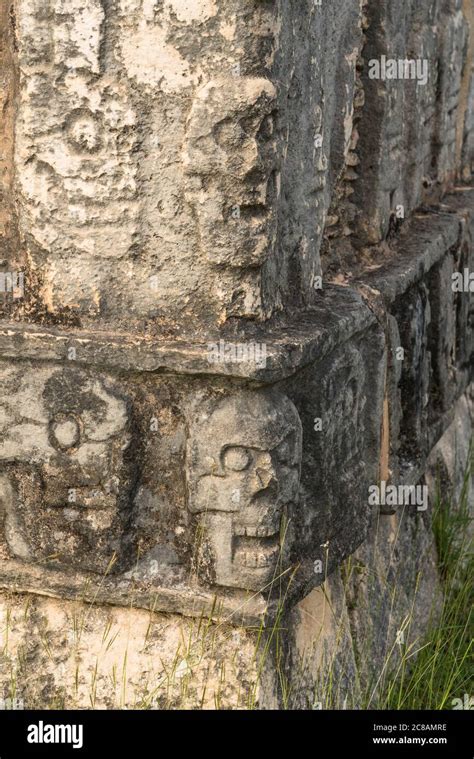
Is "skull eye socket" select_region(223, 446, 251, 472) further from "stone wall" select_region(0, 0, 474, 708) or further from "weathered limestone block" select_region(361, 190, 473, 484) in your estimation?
"weathered limestone block" select_region(361, 190, 473, 484)

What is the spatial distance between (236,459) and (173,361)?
10.1 inches

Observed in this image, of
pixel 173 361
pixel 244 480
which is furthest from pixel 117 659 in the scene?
pixel 173 361

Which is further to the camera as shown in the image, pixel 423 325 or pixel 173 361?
pixel 423 325

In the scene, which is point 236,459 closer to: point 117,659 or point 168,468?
point 168,468

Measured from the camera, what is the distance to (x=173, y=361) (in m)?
2.60

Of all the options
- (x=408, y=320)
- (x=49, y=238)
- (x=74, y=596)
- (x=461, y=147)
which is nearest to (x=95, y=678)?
(x=74, y=596)

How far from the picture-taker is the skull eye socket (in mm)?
2621

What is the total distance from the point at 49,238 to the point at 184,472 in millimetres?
613

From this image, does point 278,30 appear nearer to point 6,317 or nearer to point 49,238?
point 49,238

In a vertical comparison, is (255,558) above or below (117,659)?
above

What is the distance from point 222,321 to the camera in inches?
104

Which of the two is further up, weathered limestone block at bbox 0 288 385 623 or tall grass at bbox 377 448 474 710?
weathered limestone block at bbox 0 288 385 623

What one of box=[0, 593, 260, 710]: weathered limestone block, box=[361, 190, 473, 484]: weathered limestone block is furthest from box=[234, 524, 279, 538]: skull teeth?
box=[361, 190, 473, 484]: weathered limestone block

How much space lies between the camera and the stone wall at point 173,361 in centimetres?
256
